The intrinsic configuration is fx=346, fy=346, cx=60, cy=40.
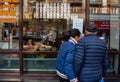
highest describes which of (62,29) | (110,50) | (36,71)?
(62,29)

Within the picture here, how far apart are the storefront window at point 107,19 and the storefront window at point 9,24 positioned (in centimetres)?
195

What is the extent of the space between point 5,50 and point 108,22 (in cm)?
274

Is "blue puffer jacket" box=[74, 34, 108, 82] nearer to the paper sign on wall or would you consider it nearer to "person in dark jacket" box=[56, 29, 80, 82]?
"person in dark jacket" box=[56, 29, 80, 82]

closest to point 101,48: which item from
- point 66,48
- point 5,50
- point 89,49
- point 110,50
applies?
point 89,49

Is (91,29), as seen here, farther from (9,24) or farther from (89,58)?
Answer: (9,24)

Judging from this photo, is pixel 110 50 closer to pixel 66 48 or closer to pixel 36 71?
pixel 36 71

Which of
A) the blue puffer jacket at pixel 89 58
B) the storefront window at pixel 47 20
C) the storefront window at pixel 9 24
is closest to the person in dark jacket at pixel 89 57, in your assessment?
the blue puffer jacket at pixel 89 58

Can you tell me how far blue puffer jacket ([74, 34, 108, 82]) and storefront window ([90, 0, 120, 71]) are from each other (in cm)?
291

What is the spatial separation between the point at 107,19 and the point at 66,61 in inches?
121

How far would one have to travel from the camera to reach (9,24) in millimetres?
8891

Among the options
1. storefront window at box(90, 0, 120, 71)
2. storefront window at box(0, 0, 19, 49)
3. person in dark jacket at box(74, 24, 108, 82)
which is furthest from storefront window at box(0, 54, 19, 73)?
person in dark jacket at box(74, 24, 108, 82)

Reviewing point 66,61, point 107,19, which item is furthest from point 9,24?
point 66,61

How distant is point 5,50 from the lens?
886 centimetres

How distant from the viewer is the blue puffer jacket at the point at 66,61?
6062 mm
